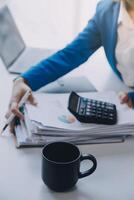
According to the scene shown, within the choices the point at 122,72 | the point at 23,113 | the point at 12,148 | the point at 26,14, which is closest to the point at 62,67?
the point at 122,72

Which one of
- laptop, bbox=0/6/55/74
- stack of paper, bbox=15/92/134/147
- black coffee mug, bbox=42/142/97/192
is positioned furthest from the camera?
laptop, bbox=0/6/55/74

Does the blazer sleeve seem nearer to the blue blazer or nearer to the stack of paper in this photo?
the blue blazer

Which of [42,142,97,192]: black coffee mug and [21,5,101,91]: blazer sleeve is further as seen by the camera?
[21,5,101,91]: blazer sleeve

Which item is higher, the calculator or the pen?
the pen

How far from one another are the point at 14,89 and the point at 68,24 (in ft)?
3.17

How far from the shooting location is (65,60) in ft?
4.03

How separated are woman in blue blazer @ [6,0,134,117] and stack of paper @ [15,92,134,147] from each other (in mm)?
166

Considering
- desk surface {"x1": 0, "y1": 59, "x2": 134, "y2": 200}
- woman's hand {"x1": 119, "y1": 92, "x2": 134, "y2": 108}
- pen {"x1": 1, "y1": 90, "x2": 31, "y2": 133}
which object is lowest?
woman's hand {"x1": 119, "y1": 92, "x2": 134, "y2": 108}

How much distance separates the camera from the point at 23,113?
0.95 metres

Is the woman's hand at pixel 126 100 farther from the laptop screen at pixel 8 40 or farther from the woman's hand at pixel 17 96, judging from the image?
the laptop screen at pixel 8 40

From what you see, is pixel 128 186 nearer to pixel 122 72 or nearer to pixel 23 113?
pixel 23 113

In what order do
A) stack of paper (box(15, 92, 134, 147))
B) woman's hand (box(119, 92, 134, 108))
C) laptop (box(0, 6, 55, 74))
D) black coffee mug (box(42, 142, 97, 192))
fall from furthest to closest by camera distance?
laptop (box(0, 6, 55, 74)), woman's hand (box(119, 92, 134, 108)), stack of paper (box(15, 92, 134, 147)), black coffee mug (box(42, 142, 97, 192))

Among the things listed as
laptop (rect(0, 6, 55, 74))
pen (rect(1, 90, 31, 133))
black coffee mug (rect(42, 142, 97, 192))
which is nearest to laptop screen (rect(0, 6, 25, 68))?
laptop (rect(0, 6, 55, 74))

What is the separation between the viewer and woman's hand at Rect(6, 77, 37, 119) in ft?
3.11
